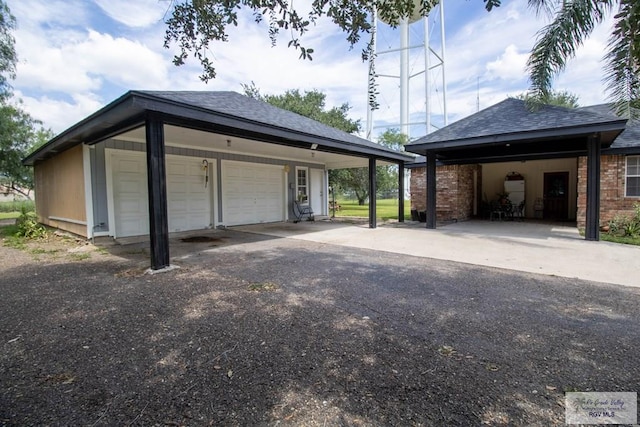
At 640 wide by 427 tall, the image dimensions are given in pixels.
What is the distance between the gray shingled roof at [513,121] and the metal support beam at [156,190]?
24.2ft

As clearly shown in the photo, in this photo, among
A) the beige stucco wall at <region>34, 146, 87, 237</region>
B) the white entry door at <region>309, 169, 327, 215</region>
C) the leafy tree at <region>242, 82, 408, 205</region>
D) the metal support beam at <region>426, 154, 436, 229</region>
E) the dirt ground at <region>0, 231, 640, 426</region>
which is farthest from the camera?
the leafy tree at <region>242, 82, 408, 205</region>

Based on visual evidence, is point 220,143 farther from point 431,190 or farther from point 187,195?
point 431,190

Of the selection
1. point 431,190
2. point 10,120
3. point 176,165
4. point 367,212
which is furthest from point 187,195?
point 367,212

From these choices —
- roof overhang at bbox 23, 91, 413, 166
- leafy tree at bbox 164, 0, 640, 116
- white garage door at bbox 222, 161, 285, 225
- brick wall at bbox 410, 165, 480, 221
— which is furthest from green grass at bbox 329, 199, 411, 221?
leafy tree at bbox 164, 0, 640, 116

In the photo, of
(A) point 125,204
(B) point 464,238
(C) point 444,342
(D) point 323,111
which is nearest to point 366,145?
(B) point 464,238

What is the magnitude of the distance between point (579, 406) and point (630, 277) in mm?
4033

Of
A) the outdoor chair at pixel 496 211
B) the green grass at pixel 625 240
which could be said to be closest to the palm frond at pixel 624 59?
the green grass at pixel 625 240

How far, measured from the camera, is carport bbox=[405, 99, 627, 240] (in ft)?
24.0

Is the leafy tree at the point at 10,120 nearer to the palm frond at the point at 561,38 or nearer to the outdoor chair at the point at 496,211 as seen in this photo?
the palm frond at the point at 561,38

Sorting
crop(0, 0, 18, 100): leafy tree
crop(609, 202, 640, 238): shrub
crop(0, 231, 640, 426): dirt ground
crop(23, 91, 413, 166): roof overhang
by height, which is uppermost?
crop(0, 0, 18, 100): leafy tree

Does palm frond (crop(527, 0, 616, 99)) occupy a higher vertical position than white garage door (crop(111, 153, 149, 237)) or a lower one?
higher

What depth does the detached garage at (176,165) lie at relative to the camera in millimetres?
4988

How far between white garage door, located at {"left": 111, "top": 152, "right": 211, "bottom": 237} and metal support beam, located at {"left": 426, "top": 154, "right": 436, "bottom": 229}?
→ 23.4 ft

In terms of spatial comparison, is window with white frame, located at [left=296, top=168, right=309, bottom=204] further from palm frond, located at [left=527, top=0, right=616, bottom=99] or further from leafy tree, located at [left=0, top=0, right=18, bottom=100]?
leafy tree, located at [left=0, top=0, right=18, bottom=100]
